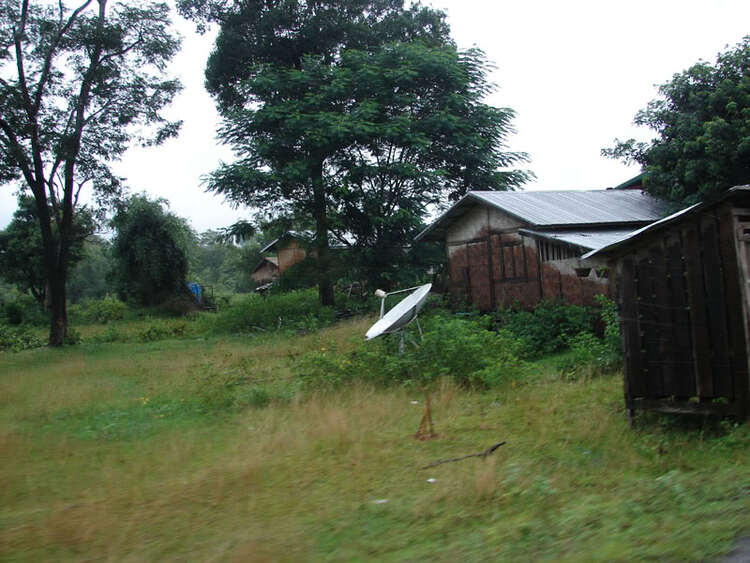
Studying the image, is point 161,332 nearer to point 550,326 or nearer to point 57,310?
point 57,310

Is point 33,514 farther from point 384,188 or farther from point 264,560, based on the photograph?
point 384,188

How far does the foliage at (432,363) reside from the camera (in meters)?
11.0

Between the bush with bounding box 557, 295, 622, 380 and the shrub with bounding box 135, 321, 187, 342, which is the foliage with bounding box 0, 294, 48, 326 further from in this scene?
the bush with bounding box 557, 295, 622, 380

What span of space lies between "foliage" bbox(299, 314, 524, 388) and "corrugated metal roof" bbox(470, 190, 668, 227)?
744cm

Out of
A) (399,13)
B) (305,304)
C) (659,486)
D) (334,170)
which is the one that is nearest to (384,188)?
(334,170)

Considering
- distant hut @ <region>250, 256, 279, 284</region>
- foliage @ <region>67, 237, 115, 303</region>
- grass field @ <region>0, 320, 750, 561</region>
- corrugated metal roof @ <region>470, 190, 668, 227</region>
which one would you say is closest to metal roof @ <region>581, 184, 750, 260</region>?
grass field @ <region>0, 320, 750, 561</region>

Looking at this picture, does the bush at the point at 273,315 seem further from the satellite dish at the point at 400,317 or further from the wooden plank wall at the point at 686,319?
the wooden plank wall at the point at 686,319

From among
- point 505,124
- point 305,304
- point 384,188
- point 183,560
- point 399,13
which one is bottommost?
point 183,560

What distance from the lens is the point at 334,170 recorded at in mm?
27859

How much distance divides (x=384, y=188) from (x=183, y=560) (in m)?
24.0

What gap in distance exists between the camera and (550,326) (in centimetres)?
1642

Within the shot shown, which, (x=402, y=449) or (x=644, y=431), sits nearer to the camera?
(x=402, y=449)

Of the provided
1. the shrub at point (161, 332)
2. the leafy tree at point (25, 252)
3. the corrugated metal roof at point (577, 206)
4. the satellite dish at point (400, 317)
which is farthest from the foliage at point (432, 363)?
the leafy tree at point (25, 252)

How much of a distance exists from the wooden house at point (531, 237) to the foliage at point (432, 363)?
562 cm
